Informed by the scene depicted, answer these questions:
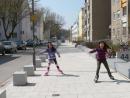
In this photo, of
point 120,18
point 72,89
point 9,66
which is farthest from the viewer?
point 120,18

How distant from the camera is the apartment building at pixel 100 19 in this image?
91.1m

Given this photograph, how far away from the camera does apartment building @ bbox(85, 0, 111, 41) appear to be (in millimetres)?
91125

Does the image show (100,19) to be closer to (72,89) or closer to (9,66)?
(9,66)

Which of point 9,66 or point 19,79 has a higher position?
point 19,79

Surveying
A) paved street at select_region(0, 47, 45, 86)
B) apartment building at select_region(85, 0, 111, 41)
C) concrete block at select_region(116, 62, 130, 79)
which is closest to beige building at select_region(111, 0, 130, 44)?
apartment building at select_region(85, 0, 111, 41)

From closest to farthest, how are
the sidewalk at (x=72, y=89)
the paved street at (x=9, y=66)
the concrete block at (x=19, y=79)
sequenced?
the sidewalk at (x=72, y=89)
the concrete block at (x=19, y=79)
the paved street at (x=9, y=66)

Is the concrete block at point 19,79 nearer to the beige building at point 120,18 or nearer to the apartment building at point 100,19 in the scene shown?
the beige building at point 120,18

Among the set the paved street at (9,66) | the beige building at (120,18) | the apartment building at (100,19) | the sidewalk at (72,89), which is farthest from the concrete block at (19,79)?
the apartment building at (100,19)

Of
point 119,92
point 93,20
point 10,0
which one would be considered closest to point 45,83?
point 119,92

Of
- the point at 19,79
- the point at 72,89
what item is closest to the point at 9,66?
the point at 19,79

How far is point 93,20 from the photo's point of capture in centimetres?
9250

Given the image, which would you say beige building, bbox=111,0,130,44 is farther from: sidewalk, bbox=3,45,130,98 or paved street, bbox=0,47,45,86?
sidewalk, bbox=3,45,130,98

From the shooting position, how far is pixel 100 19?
302 ft

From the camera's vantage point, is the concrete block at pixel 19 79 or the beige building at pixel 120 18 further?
the beige building at pixel 120 18
